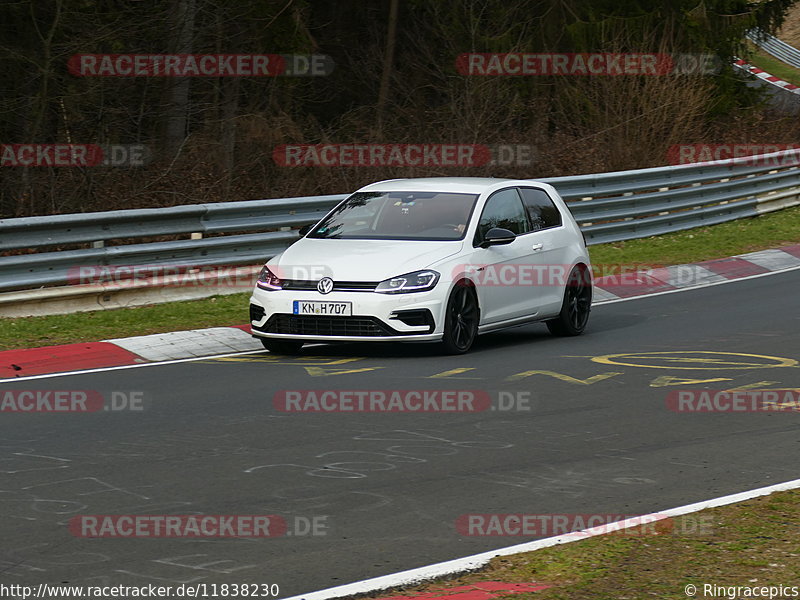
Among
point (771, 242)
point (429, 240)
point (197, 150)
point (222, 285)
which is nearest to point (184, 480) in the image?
point (429, 240)

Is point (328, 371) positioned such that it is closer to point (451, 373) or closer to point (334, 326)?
point (334, 326)

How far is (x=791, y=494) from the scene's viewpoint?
22.7ft

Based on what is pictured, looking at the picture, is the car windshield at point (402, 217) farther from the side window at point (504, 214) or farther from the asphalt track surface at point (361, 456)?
the asphalt track surface at point (361, 456)

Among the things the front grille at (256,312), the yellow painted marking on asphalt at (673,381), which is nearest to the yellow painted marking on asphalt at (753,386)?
the yellow painted marking on asphalt at (673,381)

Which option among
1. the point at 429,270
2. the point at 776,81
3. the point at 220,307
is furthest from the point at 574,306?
the point at 776,81

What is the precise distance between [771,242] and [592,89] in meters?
7.75

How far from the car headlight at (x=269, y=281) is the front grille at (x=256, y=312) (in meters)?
0.19

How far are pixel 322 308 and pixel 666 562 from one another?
6.56 meters

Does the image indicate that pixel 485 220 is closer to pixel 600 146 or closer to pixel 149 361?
pixel 149 361

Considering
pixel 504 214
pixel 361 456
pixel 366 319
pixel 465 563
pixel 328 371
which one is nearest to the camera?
pixel 465 563

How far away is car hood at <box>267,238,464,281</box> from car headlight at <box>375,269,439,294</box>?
1.8 inches

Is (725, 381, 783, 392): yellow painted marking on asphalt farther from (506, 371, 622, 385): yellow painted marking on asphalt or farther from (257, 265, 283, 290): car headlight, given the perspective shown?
(257, 265, 283, 290): car headlight

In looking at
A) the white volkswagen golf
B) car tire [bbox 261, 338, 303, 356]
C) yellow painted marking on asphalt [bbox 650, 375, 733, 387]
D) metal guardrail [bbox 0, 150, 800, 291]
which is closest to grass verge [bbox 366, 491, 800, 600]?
yellow painted marking on asphalt [bbox 650, 375, 733, 387]

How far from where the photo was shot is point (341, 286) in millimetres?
11906
